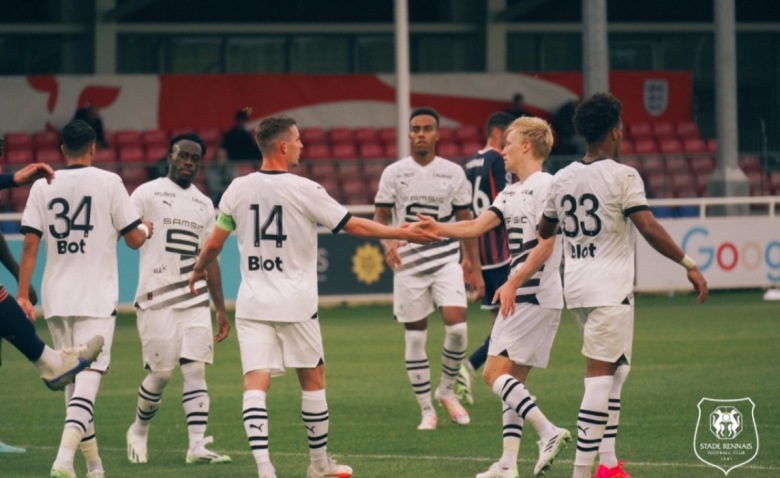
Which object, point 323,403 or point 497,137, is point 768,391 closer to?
point 497,137

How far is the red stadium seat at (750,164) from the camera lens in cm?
2419

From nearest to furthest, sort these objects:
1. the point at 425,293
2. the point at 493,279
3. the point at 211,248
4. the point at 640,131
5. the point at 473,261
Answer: the point at 211,248 < the point at 473,261 < the point at 425,293 < the point at 493,279 < the point at 640,131

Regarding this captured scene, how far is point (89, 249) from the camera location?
7.59m

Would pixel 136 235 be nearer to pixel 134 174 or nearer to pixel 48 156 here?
pixel 134 174

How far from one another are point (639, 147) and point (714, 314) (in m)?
9.92

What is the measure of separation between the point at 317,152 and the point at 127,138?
11.6ft

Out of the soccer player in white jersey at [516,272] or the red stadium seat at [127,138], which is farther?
the red stadium seat at [127,138]

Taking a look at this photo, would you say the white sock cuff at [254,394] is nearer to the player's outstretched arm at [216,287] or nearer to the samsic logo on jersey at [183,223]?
the player's outstretched arm at [216,287]

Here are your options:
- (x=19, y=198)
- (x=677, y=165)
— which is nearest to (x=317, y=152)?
(x=19, y=198)

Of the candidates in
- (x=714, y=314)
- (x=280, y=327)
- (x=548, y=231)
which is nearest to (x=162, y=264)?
(x=280, y=327)

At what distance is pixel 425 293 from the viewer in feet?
33.0

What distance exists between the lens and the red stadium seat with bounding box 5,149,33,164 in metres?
23.1

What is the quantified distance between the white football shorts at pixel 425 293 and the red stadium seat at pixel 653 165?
14042 mm

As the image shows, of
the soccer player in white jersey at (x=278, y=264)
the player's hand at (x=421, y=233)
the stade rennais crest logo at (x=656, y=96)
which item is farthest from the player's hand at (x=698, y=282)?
the stade rennais crest logo at (x=656, y=96)
